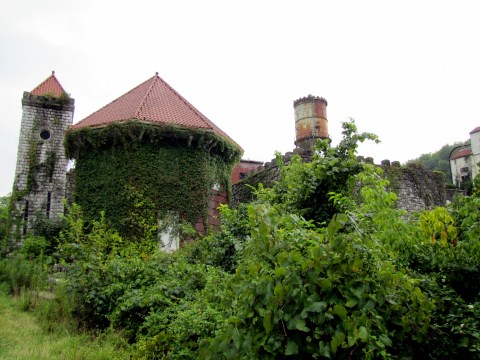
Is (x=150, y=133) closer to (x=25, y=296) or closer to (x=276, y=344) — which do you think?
(x=25, y=296)

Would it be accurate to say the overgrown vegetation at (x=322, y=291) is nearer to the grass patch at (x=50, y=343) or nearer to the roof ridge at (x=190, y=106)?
the grass patch at (x=50, y=343)

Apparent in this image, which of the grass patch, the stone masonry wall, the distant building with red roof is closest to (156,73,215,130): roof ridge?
the stone masonry wall

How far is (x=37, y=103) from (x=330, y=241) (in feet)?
61.2

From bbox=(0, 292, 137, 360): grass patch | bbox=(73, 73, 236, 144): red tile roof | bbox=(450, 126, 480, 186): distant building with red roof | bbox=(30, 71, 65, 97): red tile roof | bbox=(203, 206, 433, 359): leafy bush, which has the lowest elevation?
bbox=(0, 292, 137, 360): grass patch

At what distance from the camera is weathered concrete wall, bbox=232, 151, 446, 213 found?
59.8ft

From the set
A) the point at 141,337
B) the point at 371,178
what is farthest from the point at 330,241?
the point at 141,337

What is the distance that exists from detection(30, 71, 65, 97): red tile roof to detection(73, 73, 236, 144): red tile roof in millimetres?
5328

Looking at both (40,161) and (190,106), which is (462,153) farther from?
(40,161)

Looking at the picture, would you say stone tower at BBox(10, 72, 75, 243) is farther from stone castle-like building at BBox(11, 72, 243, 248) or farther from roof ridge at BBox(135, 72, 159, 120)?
roof ridge at BBox(135, 72, 159, 120)

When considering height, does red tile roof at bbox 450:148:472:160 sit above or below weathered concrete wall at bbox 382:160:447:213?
above

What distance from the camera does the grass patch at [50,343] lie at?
214 inches

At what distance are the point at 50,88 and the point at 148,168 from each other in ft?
32.9

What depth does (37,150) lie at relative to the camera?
1839 cm

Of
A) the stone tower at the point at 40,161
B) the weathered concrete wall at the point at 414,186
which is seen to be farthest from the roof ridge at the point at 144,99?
the weathered concrete wall at the point at 414,186
